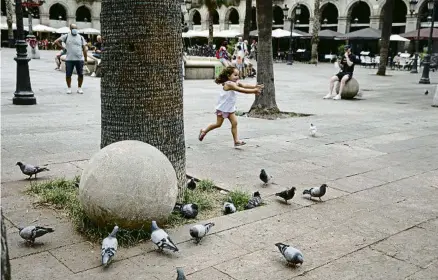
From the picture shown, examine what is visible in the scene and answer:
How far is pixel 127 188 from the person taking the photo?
3.97 meters

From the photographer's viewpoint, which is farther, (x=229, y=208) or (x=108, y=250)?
(x=229, y=208)

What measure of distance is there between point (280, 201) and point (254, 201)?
370 mm

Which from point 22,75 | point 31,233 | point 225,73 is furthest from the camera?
point 22,75

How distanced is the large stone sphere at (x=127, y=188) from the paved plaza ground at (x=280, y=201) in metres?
0.26

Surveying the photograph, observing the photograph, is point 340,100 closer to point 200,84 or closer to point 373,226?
point 200,84

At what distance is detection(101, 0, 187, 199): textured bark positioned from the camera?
4.61 m

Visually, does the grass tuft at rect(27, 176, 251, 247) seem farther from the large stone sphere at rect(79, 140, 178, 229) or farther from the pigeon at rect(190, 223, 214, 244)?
the pigeon at rect(190, 223, 214, 244)

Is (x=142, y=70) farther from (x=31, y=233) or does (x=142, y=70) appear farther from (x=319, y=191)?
(x=319, y=191)

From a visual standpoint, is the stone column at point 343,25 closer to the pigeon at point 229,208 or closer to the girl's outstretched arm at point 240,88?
the girl's outstretched arm at point 240,88

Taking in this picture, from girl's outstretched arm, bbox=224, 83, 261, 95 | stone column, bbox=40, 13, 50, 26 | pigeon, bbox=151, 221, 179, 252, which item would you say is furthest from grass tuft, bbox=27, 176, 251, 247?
stone column, bbox=40, 13, 50, 26

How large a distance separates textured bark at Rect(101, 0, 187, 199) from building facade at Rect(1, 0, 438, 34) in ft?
97.9

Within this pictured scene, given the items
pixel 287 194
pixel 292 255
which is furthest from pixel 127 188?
pixel 287 194

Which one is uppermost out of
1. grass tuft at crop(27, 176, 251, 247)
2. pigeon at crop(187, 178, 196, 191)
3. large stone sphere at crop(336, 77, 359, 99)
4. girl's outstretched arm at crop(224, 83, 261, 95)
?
girl's outstretched arm at crop(224, 83, 261, 95)

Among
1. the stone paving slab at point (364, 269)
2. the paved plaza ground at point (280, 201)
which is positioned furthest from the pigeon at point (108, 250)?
the stone paving slab at point (364, 269)
